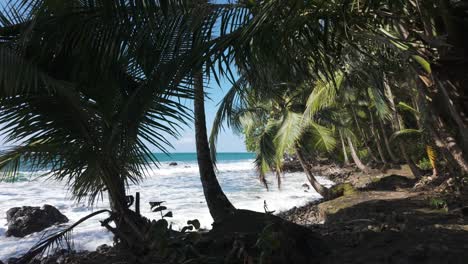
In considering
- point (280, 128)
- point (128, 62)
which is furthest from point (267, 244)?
point (280, 128)

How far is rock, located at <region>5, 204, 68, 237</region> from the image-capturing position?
827cm

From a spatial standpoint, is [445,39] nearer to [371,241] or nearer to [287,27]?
[287,27]

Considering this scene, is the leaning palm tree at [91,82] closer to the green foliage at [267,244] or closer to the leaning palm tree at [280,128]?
the green foliage at [267,244]

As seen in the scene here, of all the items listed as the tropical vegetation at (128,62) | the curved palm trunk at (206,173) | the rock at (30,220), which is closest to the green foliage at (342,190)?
the curved palm trunk at (206,173)

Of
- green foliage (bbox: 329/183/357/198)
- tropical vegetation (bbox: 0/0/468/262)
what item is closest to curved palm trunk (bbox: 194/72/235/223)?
tropical vegetation (bbox: 0/0/468/262)

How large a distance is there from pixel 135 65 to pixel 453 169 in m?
6.72

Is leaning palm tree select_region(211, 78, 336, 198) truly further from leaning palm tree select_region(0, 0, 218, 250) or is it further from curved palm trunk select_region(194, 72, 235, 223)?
leaning palm tree select_region(0, 0, 218, 250)

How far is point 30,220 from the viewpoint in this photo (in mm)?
8477

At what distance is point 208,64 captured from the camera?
2375 millimetres

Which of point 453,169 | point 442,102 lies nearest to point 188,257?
point 442,102

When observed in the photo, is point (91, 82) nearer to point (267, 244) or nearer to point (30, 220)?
point (267, 244)

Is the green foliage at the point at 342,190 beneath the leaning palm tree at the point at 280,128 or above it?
beneath

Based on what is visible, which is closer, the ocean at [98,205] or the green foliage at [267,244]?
the green foliage at [267,244]

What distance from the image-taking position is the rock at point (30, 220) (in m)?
8.27
